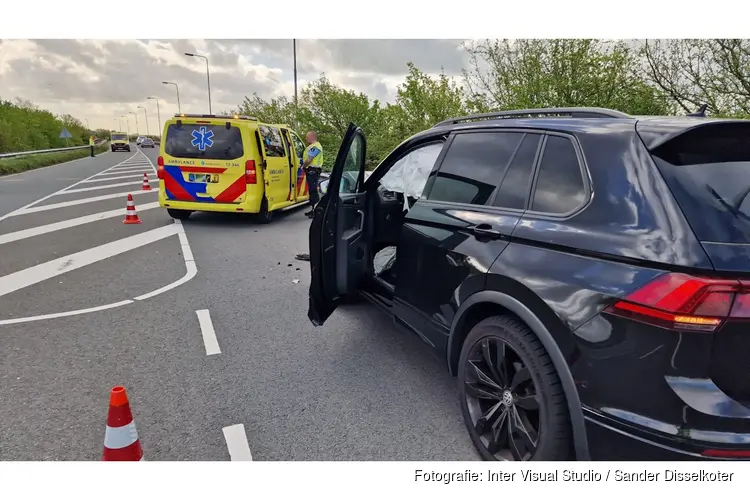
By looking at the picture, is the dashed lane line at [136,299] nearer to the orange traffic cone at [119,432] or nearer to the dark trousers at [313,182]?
the orange traffic cone at [119,432]

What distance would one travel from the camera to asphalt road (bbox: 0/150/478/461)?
2.65 m

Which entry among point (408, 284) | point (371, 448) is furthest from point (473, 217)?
point (371, 448)

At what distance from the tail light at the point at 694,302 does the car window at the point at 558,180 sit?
0.55m

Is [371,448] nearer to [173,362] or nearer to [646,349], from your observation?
[646,349]

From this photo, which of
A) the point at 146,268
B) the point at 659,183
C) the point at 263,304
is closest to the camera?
the point at 659,183

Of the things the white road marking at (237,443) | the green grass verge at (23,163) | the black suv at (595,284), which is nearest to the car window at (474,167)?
the black suv at (595,284)

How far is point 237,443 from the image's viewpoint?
2.63 m

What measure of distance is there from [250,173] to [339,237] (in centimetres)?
557

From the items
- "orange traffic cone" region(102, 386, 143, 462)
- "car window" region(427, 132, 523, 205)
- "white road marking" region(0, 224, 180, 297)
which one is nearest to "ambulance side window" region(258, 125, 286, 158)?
"white road marking" region(0, 224, 180, 297)

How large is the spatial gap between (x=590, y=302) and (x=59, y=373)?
3441 millimetres

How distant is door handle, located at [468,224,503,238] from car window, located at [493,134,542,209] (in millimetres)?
147

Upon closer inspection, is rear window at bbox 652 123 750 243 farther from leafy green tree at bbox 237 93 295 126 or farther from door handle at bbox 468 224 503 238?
leafy green tree at bbox 237 93 295 126

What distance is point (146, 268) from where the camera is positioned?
6.11 m

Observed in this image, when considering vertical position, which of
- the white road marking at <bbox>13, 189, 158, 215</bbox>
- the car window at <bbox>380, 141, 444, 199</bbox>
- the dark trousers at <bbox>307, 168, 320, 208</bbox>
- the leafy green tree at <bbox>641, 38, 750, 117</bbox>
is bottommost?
the white road marking at <bbox>13, 189, 158, 215</bbox>
